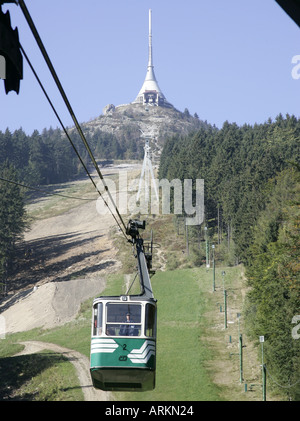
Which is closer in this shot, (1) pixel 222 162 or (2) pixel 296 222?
(2) pixel 296 222

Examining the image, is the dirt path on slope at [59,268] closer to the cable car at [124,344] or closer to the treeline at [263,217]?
the treeline at [263,217]

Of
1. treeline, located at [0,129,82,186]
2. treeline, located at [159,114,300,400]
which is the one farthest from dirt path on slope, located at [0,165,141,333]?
treeline, located at [0,129,82,186]

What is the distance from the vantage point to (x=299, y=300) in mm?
46812

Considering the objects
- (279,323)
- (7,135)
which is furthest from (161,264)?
(7,135)

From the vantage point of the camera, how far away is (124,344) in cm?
2034

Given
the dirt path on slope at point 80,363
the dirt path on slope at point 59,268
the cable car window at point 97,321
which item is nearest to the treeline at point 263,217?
the dirt path on slope at point 80,363

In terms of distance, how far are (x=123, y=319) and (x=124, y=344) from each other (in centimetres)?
83

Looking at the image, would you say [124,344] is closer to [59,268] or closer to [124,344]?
[124,344]

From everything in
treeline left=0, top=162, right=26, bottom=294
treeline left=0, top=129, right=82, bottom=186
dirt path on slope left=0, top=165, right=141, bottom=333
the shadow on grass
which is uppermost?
treeline left=0, top=129, right=82, bottom=186

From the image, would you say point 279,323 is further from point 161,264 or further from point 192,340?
point 161,264

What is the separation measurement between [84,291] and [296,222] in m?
46.7

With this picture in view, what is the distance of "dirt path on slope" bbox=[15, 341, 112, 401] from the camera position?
171 feet

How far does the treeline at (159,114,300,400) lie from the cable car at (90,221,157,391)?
21025mm

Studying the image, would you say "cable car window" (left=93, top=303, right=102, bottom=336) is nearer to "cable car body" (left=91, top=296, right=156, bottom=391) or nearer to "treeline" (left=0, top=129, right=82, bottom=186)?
"cable car body" (left=91, top=296, right=156, bottom=391)
